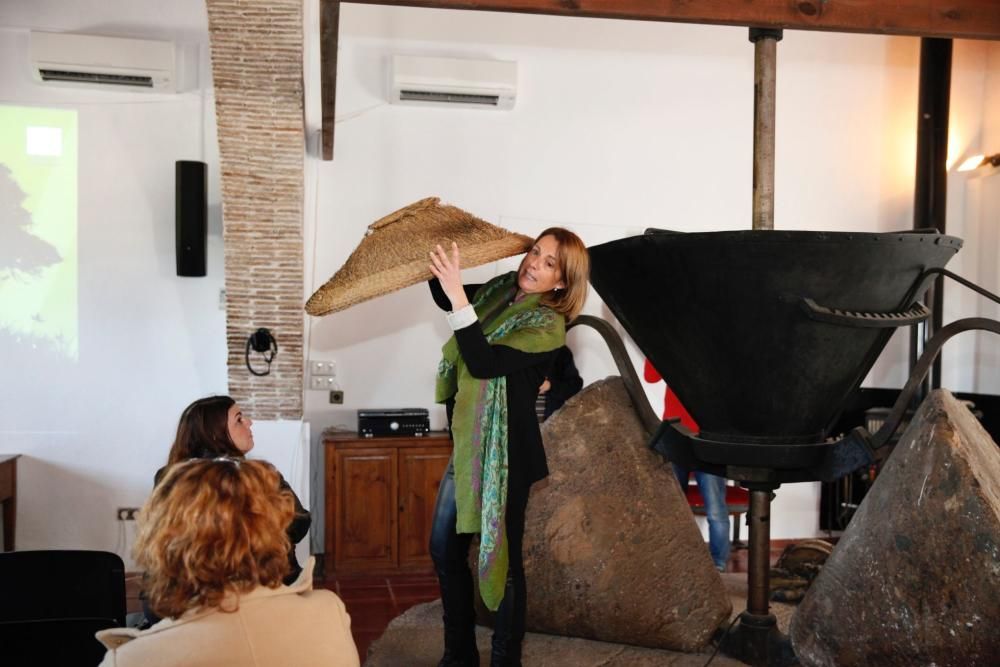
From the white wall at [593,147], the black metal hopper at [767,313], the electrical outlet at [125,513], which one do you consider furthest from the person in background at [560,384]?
the electrical outlet at [125,513]

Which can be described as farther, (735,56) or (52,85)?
(735,56)

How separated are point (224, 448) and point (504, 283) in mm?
892

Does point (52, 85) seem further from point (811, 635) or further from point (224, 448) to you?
point (811, 635)

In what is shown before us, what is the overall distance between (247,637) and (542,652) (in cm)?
216

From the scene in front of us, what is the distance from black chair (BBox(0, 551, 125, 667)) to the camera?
209 centimetres

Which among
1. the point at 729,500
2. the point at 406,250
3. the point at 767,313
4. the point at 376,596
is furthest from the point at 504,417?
the point at 729,500

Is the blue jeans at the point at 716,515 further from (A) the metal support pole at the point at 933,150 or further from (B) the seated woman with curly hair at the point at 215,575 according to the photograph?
(B) the seated woman with curly hair at the point at 215,575

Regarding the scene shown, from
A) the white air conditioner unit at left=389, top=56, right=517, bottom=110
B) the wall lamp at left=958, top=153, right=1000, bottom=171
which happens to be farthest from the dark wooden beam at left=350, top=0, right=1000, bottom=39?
the wall lamp at left=958, top=153, right=1000, bottom=171

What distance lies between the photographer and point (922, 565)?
2904 millimetres

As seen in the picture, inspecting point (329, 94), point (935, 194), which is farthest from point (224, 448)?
point (935, 194)

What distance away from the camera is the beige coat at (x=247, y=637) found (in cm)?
149

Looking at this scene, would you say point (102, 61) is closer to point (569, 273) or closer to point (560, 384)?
point (560, 384)

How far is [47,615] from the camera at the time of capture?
2.13 metres

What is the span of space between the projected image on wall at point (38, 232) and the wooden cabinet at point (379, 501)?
158cm
